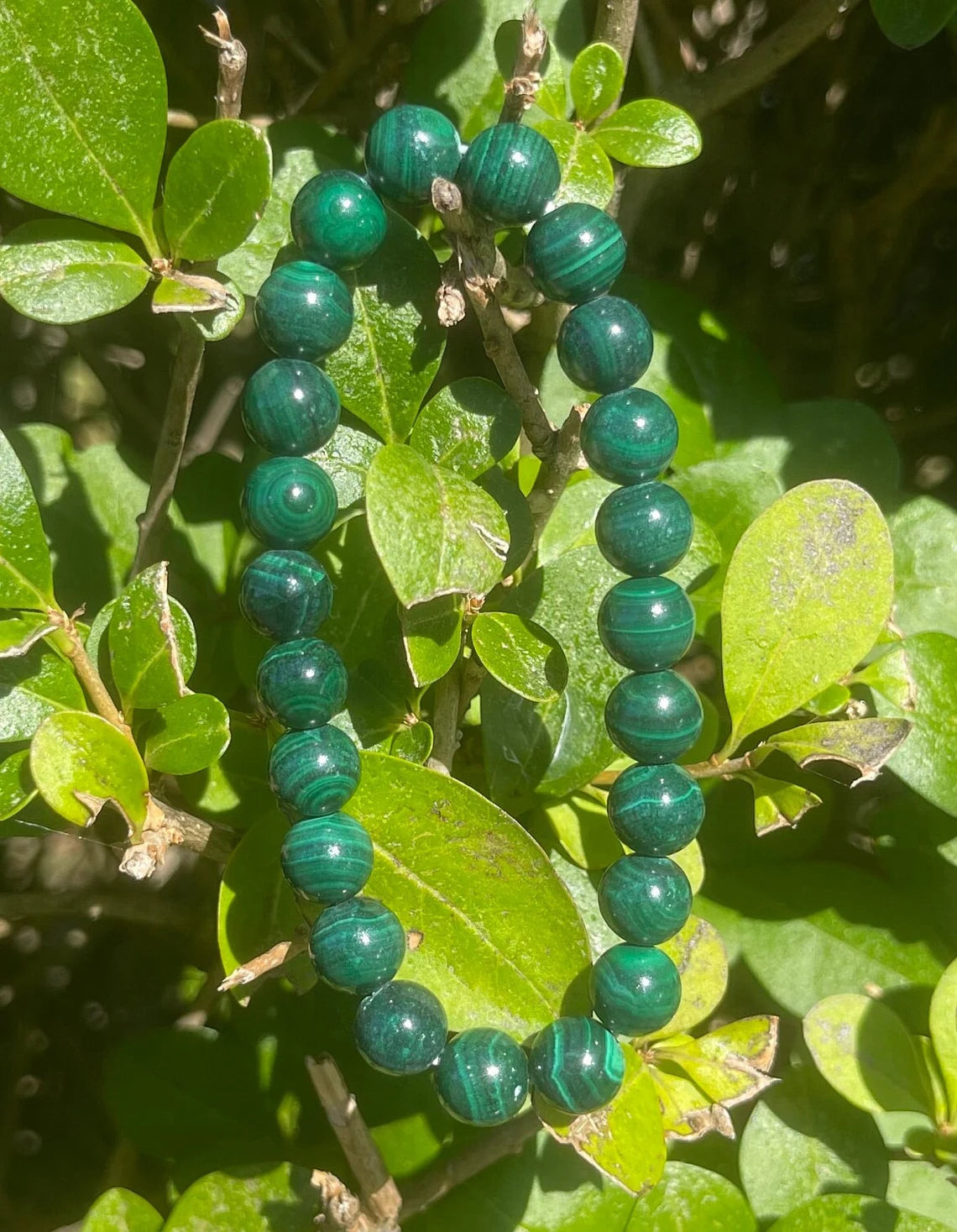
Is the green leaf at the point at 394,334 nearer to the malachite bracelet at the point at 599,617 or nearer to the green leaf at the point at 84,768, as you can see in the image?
the malachite bracelet at the point at 599,617

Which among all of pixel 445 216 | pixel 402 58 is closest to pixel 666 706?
pixel 445 216

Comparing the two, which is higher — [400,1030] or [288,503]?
[288,503]

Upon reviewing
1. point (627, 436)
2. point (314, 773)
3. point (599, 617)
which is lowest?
point (314, 773)

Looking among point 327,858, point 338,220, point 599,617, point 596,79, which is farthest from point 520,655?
point 596,79

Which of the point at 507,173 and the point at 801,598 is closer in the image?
the point at 507,173

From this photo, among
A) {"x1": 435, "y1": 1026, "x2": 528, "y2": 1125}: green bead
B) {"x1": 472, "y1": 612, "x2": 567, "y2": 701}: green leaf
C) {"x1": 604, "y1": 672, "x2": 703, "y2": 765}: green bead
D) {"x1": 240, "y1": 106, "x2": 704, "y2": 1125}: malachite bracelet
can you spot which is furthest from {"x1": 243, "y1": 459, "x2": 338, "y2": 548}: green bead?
{"x1": 435, "y1": 1026, "x2": 528, "y2": 1125}: green bead

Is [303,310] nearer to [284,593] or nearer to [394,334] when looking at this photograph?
[394,334]
